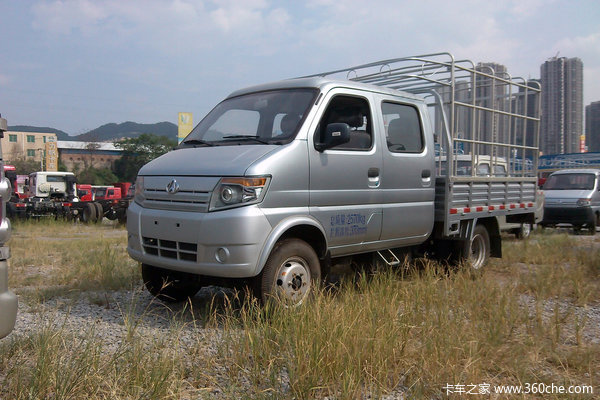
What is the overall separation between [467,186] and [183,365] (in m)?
4.35

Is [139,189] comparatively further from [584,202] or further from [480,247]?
[584,202]

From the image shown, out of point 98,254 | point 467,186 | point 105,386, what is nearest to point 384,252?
point 467,186

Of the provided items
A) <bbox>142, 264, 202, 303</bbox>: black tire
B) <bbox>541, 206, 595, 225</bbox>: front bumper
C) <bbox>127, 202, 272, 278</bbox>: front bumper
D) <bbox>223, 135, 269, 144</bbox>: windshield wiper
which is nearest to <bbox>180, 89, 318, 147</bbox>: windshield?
<bbox>223, 135, 269, 144</bbox>: windshield wiper

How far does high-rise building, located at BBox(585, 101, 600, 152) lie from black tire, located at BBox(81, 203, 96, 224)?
62616 mm

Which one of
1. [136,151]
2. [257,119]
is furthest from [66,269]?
[136,151]

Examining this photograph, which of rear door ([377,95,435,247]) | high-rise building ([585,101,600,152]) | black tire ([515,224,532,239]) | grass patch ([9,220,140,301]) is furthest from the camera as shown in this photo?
high-rise building ([585,101,600,152])

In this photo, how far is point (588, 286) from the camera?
5.57m

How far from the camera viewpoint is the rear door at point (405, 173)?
537 centimetres

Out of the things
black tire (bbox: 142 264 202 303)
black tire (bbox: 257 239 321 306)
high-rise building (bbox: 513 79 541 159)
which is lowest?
black tire (bbox: 142 264 202 303)

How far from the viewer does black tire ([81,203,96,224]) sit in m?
18.3

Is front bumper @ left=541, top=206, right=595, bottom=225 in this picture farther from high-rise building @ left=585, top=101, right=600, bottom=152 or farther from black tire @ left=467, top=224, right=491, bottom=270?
high-rise building @ left=585, top=101, right=600, bottom=152

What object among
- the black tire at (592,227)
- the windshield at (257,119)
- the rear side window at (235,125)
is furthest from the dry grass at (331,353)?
the black tire at (592,227)

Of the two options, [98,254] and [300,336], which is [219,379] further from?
[98,254]

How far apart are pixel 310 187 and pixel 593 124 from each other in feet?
230
